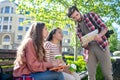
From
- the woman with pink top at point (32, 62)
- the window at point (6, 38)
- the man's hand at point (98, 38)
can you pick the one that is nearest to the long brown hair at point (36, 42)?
the woman with pink top at point (32, 62)

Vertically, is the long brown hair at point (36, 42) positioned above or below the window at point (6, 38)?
below

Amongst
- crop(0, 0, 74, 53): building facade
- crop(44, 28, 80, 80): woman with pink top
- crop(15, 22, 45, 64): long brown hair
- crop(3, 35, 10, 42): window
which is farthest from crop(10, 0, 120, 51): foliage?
crop(3, 35, 10, 42): window

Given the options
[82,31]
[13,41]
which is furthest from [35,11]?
[13,41]

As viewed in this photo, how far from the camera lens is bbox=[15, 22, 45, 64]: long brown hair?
4012mm

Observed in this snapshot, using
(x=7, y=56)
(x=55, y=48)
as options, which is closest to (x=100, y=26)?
(x=55, y=48)

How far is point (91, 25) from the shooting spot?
17.0 ft

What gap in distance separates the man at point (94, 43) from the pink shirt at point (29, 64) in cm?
132

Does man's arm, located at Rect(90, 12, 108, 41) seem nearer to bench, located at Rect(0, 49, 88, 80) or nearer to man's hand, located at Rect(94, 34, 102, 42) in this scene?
man's hand, located at Rect(94, 34, 102, 42)

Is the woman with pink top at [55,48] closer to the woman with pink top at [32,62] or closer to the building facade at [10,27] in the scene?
the woman with pink top at [32,62]

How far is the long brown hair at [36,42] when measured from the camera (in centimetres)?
401

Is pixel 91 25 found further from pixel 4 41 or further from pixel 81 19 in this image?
pixel 4 41

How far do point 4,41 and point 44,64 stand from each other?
216ft

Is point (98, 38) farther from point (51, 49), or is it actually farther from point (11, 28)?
point (11, 28)

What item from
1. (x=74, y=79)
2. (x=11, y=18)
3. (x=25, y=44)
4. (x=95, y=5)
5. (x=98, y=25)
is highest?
(x=11, y=18)
